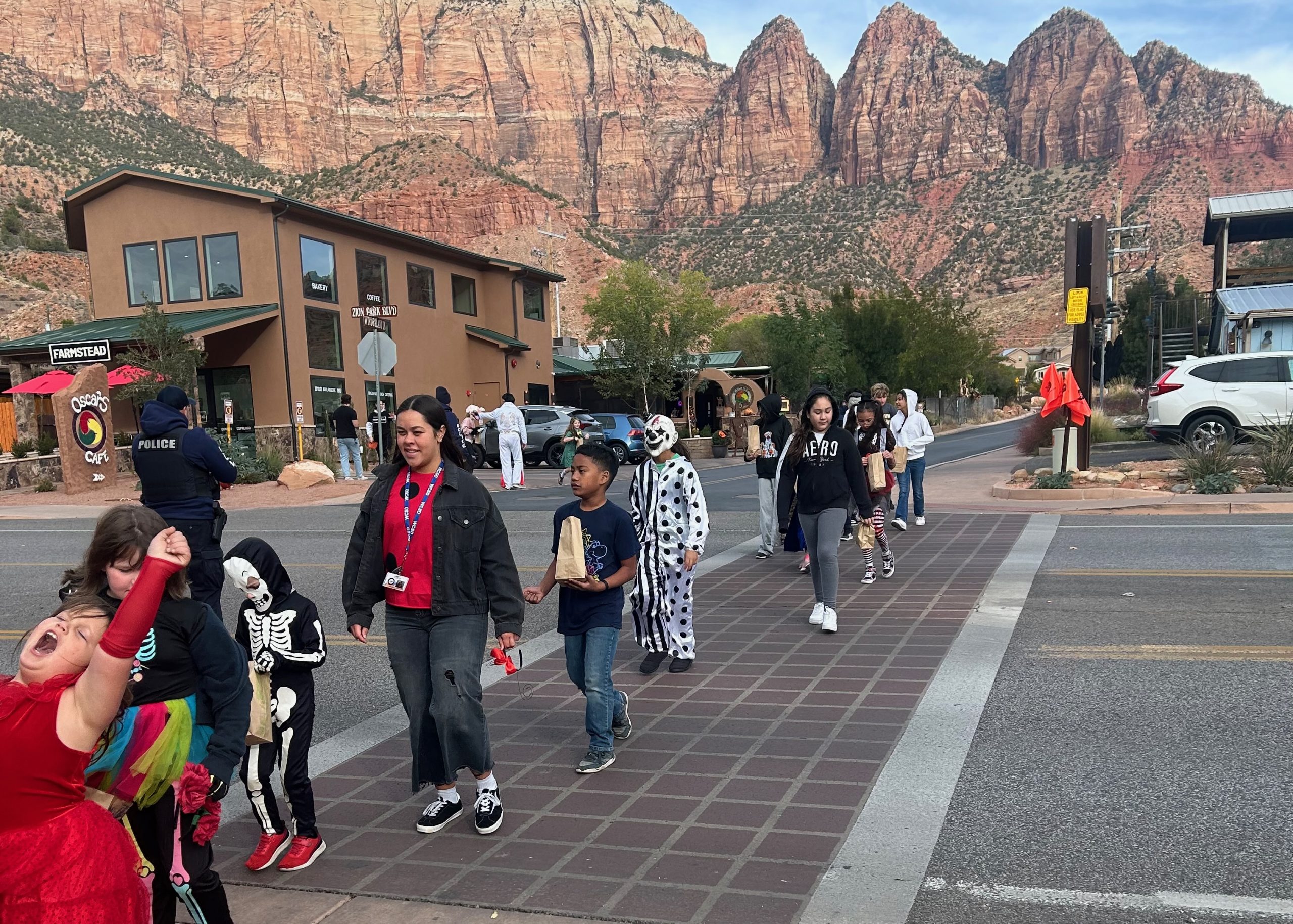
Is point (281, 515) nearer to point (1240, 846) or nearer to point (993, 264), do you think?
point (1240, 846)

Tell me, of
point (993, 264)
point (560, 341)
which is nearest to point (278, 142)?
point (993, 264)

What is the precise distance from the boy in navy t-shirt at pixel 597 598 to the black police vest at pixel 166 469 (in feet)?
8.73

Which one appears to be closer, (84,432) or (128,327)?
(84,432)

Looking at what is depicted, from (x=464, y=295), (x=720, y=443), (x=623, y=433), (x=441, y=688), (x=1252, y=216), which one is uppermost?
(x=1252, y=216)

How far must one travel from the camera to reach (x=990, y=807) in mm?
4059

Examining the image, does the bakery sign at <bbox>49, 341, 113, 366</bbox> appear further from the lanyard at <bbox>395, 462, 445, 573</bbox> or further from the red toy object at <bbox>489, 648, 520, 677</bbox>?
the red toy object at <bbox>489, 648, 520, 677</bbox>

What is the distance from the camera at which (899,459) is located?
1127cm

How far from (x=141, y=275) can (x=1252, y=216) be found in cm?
3750

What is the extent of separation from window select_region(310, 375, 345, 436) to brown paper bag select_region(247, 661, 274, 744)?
2437cm

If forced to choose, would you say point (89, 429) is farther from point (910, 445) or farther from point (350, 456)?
point (910, 445)

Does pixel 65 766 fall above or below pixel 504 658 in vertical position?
above

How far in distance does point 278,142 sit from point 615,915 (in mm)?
150101

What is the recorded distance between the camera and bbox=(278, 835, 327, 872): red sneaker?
12.3 feet

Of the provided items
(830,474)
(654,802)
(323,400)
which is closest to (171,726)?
(654,802)
